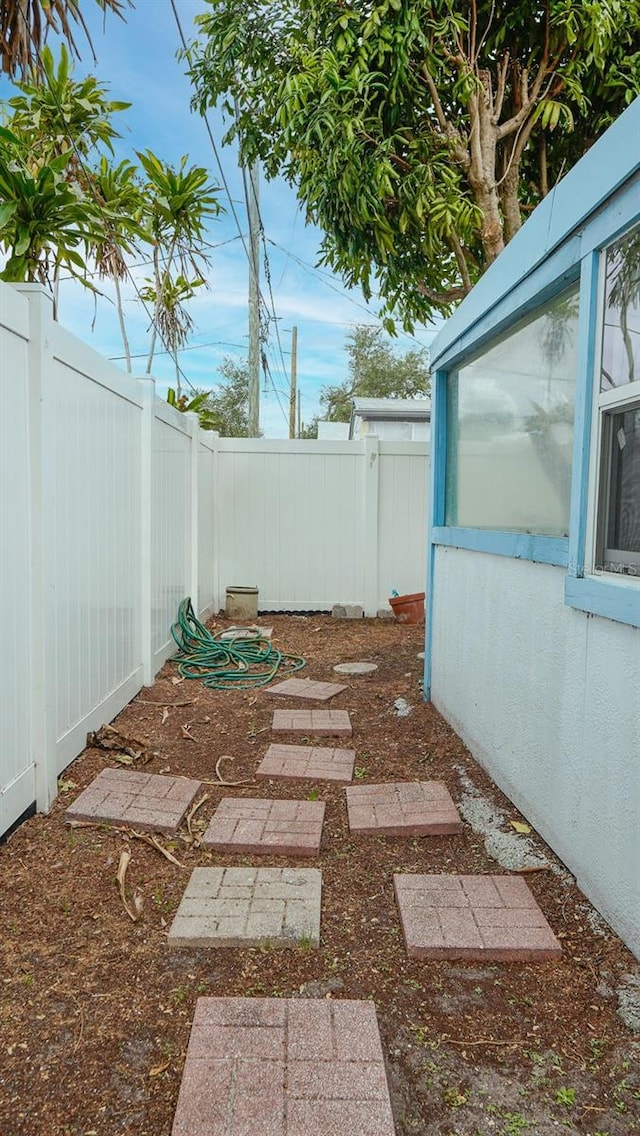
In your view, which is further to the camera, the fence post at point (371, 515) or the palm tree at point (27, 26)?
the fence post at point (371, 515)

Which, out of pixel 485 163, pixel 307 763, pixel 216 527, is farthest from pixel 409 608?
pixel 485 163

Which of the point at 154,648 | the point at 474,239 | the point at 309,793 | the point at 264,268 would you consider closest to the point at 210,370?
the point at 264,268

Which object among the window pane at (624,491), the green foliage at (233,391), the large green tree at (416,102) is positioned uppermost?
the green foliage at (233,391)

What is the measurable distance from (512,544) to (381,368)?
25434 millimetres

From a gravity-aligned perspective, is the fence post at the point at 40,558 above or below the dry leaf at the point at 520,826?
above

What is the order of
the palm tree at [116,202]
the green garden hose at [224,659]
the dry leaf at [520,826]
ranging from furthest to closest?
the green garden hose at [224,659] < the palm tree at [116,202] < the dry leaf at [520,826]

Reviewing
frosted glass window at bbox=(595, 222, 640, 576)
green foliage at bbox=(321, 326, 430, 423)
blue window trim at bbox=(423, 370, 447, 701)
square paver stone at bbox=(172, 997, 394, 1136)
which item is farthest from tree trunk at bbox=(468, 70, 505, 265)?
green foliage at bbox=(321, 326, 430, 423)

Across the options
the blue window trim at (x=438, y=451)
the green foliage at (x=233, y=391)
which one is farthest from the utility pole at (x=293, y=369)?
the blue window trim at (x=438, y=451)

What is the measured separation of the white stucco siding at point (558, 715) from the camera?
1.89 m

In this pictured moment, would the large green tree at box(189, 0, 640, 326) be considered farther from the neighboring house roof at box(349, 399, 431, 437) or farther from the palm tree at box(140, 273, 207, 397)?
the neighboring house roof at box(349, 399, 431, 437)

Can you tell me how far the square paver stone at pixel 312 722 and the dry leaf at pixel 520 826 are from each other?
4.30ft

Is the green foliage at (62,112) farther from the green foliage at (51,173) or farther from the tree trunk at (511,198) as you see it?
the tree trunk at (511,198)

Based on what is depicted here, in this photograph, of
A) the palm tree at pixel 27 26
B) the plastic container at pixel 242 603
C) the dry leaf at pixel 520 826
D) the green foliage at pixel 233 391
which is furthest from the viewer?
the green foliage at pixel 233 391

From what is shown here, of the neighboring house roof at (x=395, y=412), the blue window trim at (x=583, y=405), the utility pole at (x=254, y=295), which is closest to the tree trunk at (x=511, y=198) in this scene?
the blue window trim at (x=583, y=405)
